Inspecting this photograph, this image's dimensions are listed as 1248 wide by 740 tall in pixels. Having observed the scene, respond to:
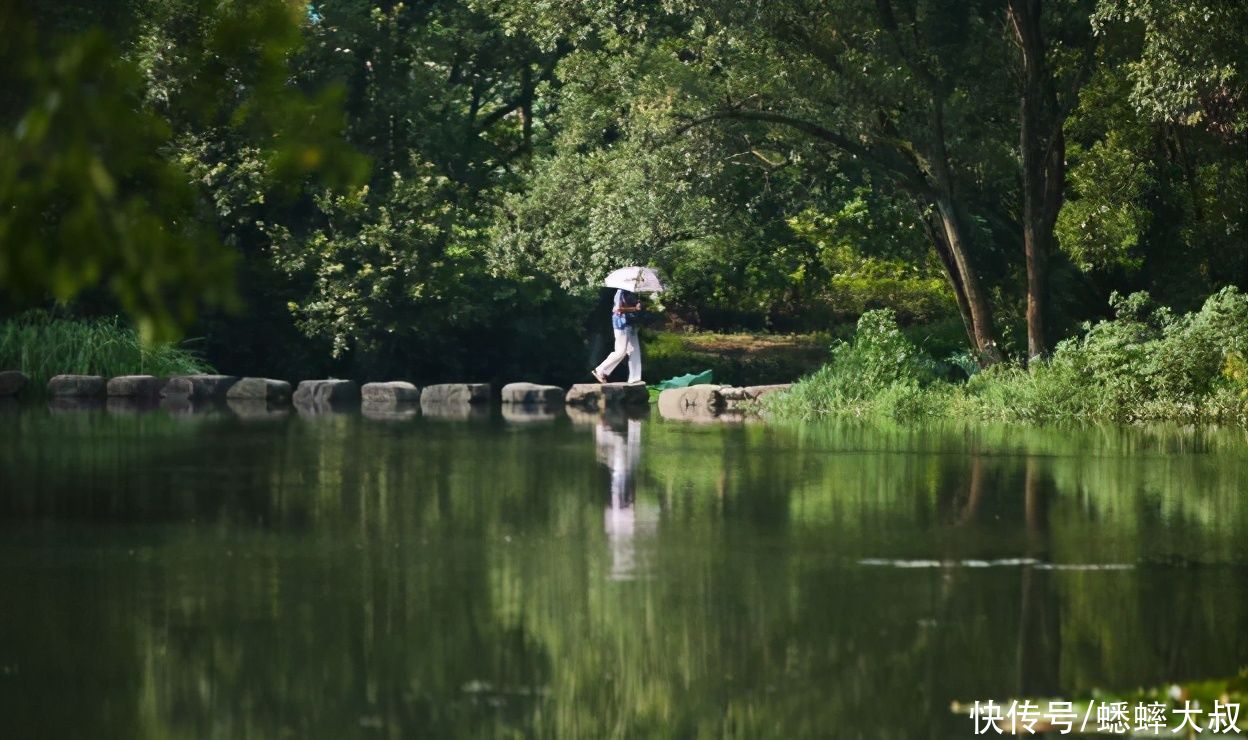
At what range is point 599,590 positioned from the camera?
1051 cm

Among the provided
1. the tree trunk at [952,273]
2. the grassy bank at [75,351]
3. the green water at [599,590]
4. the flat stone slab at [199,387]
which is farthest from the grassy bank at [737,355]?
the green water at [599,590]

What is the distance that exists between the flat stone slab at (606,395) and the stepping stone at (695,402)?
940 millimetres

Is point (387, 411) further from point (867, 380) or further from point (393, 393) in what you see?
point (867, 380)

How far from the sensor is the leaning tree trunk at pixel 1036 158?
2741 centimetres

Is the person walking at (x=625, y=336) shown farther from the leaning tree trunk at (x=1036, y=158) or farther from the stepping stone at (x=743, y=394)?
the leaning tree trunk at (x=1036, y=158)

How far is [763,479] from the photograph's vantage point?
17078 mm

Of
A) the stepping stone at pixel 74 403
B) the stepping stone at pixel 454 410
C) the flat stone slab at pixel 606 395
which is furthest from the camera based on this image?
the flat stone slab at pixel 606 395

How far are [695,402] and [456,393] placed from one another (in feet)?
14.6

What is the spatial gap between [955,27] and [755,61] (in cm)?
313

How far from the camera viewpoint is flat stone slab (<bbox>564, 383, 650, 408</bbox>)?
31.3 metres

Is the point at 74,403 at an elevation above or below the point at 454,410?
above

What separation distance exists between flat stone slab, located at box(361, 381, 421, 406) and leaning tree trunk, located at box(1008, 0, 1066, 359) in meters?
10.5

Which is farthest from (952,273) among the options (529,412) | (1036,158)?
(529,412)

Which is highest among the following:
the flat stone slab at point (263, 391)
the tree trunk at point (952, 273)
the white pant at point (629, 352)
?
the tree trunk at point (952, 273)
